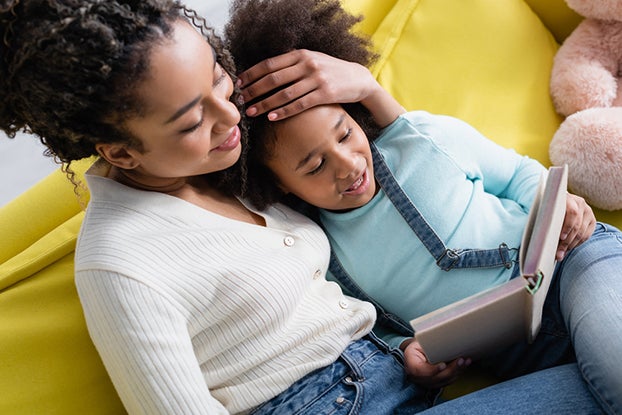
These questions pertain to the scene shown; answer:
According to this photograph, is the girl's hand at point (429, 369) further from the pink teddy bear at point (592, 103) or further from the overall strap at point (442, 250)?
the pink teddy bear at point (592, 103)

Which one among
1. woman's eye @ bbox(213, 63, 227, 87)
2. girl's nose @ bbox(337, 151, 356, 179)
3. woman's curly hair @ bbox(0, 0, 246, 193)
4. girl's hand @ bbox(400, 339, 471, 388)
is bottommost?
girl's hand @ bbox(400, 339, 471, 388)

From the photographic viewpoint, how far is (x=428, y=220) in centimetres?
111

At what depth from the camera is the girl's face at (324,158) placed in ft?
3.41

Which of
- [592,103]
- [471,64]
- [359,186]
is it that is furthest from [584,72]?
[359,186]

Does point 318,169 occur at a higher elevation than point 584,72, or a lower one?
higher

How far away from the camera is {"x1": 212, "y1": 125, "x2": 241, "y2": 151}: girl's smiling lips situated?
93 cm

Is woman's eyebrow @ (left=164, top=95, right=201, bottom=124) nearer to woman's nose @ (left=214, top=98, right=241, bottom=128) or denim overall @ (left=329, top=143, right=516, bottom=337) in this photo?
woman's nose @ (left=214, top=98, right=241, bottom=128)

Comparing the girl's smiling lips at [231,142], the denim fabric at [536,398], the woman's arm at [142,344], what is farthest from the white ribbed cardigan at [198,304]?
the denim fabric at [536,398]

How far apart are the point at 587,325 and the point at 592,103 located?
2.11ft

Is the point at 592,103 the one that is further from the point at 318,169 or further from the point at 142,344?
the point at 142,344

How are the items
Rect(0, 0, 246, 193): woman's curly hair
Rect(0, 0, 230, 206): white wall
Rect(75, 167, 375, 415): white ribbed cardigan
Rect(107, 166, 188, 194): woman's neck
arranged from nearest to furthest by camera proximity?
1. Rect(0, 0, 246, 193): woman's curly hair
2. Rect(75, 167, 375, 415): white ribbed cardigan
3. Rect(107, 166, 188, 194): woman's neck
4. Rect(0, 0, 230, 206): white wall

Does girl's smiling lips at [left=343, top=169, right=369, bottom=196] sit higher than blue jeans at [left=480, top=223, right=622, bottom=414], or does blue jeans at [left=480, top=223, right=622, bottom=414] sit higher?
girl's smiling lips at [left=343, top=169, right=369, bottom=196]

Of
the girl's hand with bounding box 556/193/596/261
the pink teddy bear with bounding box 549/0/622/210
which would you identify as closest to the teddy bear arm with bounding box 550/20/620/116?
the pink teddy bear with bounding box 549/0/622/210

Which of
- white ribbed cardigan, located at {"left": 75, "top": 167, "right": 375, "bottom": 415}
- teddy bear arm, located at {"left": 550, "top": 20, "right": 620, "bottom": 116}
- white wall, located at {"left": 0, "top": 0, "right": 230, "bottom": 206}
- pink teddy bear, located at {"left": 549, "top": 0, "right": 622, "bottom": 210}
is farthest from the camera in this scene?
white wall, located at {"left": 0, "top": 0, "right": 230, "bottom": 206}
